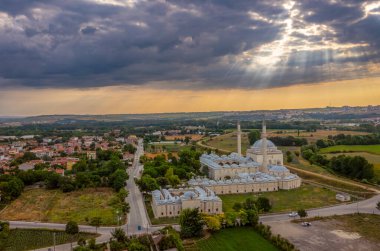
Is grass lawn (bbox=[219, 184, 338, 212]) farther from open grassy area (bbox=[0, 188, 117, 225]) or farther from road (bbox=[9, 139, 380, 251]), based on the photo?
open grassy area (bbox=[0, 188, 117, 225])

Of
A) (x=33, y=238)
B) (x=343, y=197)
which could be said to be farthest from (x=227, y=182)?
(x=33, y=238)

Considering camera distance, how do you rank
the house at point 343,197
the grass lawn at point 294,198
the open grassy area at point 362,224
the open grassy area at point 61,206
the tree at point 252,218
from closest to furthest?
the open grassy area at point 362,224
the tree at point 252,218
the open grassy area at point 61,206
the grass lawn at point 294,198
the house at point 343,197

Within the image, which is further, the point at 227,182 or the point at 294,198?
the point at 227,182

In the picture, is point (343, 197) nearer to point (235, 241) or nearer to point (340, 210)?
point (340, 210)

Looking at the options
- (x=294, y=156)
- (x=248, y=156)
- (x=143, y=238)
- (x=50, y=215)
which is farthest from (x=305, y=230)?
(x=294, y=156)

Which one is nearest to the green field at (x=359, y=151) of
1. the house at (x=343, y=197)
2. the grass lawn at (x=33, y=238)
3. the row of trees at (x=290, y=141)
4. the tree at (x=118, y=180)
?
the row of trees at (x=290, y=141)

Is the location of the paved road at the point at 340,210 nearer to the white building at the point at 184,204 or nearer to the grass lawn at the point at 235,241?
the grass lawn at the point at 235,241

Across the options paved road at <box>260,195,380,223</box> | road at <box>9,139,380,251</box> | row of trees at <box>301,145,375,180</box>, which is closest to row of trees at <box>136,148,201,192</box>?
road at <box>9,139,380,251</box>
